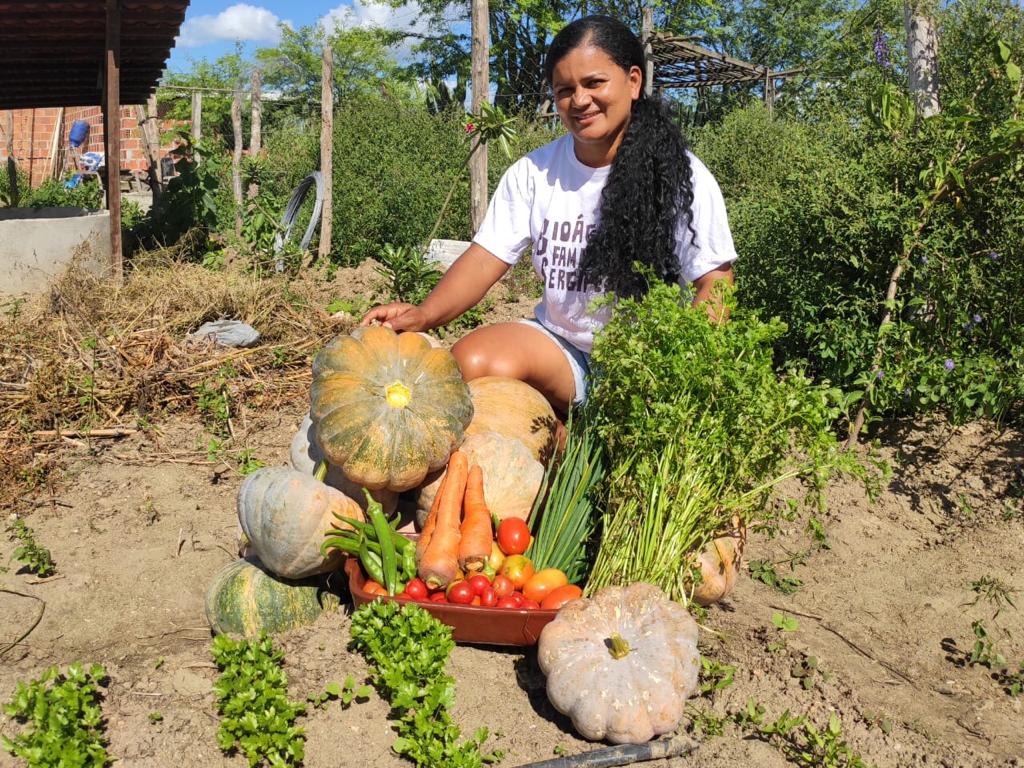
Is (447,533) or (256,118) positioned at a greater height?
(256,118)

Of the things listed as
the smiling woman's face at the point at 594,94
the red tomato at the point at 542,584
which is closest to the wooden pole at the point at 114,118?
the smiling woman's face at the point at 594,94

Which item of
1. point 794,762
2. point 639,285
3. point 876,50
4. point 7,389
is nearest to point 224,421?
point 7,389

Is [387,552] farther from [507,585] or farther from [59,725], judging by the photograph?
[59,725]

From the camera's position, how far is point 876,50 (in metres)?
5.31

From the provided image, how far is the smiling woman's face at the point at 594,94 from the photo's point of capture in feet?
11.0

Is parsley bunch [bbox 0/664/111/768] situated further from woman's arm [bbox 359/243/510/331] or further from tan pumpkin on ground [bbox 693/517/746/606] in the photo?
tan pumpkin on ground [bbox 693/517/746/606]

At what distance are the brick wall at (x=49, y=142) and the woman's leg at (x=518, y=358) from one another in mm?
21630

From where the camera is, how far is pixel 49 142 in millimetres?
23156

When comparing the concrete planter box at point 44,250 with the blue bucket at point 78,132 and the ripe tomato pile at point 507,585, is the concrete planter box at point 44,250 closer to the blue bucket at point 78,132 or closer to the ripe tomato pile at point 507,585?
the ripe tomato pile at point 507,585

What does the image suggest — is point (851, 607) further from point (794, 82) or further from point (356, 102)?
point (794, 82)

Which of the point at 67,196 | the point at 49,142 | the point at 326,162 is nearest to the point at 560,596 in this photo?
the point at 326,162

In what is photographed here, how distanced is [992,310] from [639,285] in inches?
77.6

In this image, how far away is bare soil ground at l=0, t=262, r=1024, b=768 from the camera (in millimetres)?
2504

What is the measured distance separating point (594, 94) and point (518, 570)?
71.6 inches
